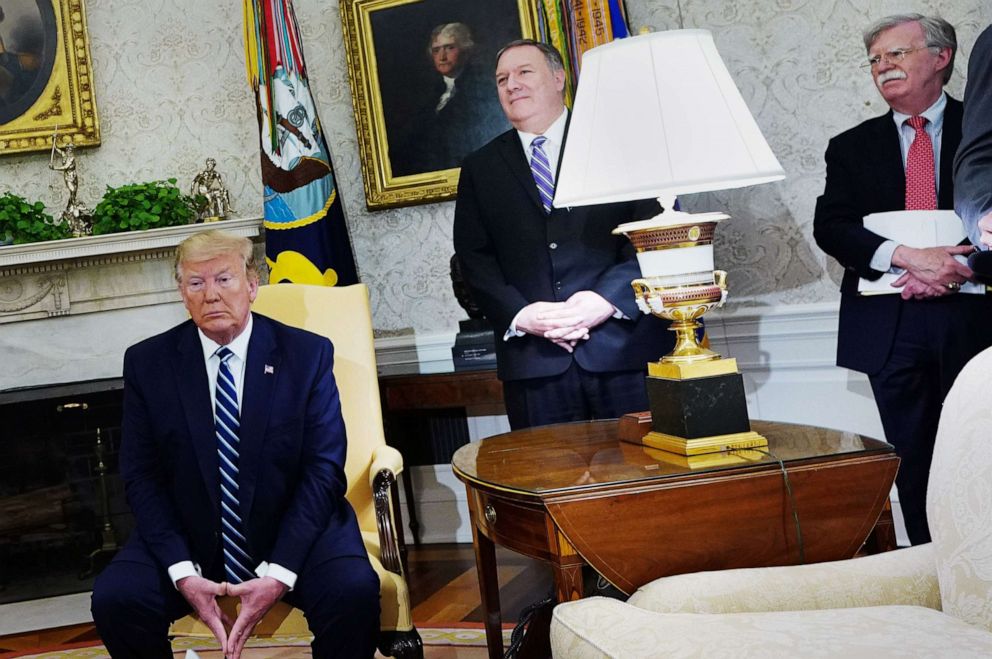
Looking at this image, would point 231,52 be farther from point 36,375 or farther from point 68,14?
point 36,375

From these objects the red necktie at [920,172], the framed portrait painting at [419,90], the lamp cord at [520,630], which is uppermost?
the framed portrait painting at [419,90]

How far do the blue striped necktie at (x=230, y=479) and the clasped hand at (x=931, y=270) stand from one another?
1951 millimetres

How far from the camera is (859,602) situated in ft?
5.60

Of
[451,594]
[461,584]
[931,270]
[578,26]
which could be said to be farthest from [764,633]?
[578,26]

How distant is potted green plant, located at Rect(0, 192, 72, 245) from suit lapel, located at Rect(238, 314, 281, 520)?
2824 millimetres

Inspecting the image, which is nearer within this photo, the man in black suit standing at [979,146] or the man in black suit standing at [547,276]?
A: the man in black suit standing at [979,146]

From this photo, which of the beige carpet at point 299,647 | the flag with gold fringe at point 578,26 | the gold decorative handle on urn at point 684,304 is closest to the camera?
the gold decorative handle on urn at point 684,304

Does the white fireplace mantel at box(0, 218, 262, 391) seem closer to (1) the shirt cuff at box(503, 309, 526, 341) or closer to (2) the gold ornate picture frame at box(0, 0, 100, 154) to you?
(2) the gold ornate picture frame at box(0, 0, 100, 154)

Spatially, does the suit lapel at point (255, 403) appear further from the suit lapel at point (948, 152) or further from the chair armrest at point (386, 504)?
the suit lapel at point (948, 152)

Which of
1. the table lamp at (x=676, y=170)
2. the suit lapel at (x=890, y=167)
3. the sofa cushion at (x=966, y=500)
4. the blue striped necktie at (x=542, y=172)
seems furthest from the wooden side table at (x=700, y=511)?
the suit lapel at (x=890, y=167)

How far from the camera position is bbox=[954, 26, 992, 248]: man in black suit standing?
1982mm

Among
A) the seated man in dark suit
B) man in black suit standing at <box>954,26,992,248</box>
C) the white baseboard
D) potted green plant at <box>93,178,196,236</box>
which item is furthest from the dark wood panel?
potted green plant at <box>93,178,196,236</box>

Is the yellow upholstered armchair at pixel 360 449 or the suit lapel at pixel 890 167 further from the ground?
the suit lapel at pixel 890 167

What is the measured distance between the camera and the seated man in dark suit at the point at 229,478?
244 centimetres
